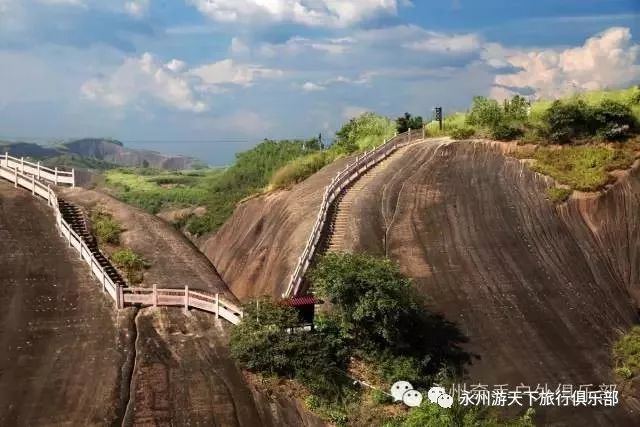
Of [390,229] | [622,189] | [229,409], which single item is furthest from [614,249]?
[229,409]

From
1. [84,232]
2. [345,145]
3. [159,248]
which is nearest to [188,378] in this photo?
[159,248]

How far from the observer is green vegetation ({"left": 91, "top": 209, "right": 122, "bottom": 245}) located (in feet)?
99.9

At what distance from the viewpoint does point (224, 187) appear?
8438cm

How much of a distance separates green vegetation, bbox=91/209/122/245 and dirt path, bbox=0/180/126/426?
2.09 m

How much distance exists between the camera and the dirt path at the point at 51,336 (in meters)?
17.3

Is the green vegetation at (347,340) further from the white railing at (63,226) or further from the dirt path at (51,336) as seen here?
the white railing at (63,226)

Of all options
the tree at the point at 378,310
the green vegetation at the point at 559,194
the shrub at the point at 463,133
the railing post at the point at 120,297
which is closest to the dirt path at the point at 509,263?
the green vegetation at the point at 559,194

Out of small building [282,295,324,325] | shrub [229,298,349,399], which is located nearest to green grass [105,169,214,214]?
small building [282,295,324,325]

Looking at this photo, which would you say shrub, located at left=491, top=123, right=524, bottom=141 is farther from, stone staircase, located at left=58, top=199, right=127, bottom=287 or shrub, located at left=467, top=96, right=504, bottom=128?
stone staircase, located at left=58, top=199, right=127, bottom=287

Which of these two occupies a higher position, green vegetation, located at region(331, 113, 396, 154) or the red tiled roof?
green vegetation, located at region(331, 113, 396, 154)

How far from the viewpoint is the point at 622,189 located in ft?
99.7

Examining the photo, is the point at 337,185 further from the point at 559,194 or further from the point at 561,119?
the point at 561,119

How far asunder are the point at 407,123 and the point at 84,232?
2802cm

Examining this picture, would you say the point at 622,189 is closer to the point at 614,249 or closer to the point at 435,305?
the point at 614,249
